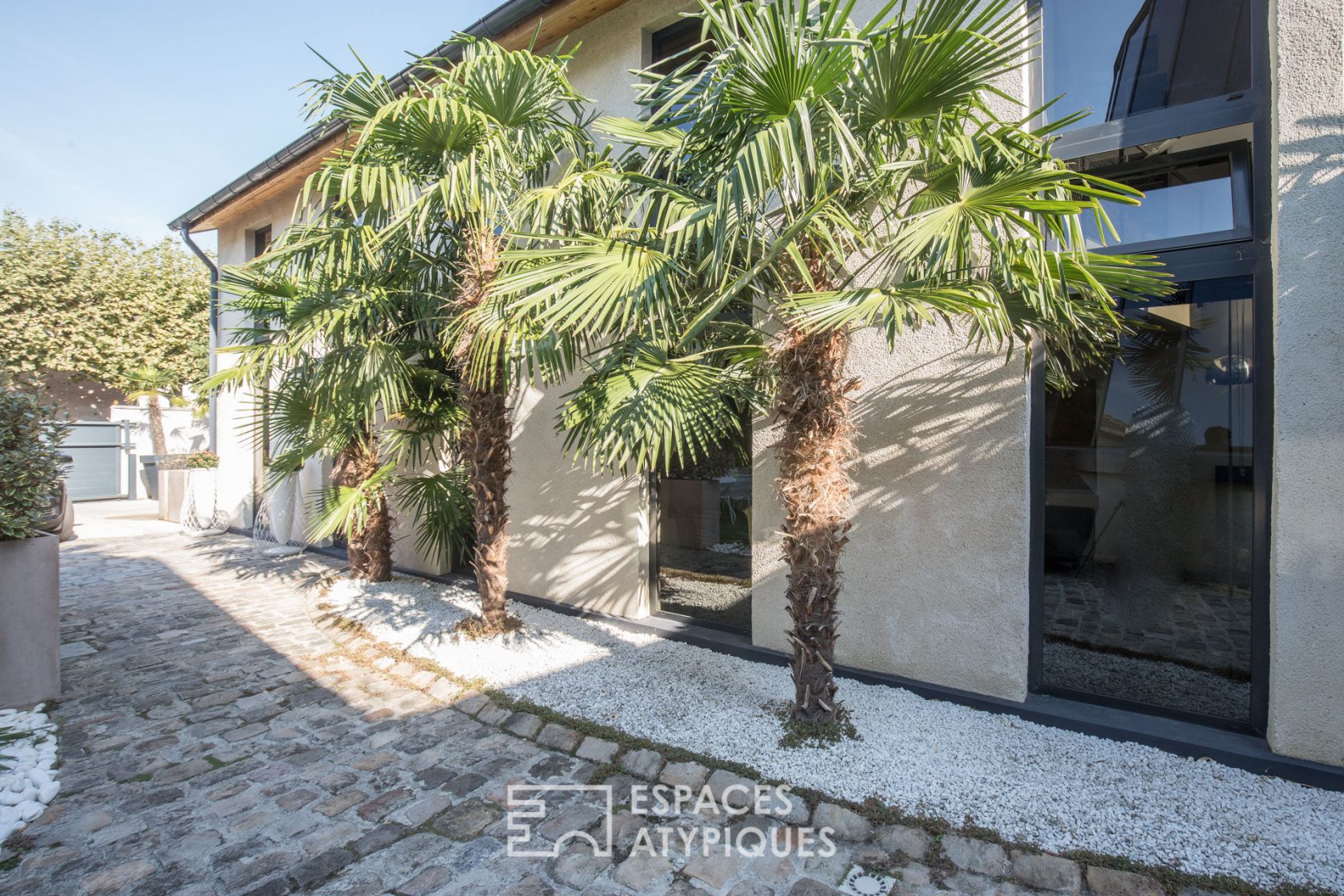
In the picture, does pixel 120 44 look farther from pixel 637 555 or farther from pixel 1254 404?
pixel 1254 404

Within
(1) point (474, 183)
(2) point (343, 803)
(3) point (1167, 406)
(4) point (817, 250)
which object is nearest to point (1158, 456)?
(3) point (1167, 406)

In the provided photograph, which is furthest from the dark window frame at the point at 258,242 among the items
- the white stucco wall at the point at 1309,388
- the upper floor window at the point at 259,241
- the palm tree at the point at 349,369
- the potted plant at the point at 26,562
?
the white stucco wall at the point at 1309,388

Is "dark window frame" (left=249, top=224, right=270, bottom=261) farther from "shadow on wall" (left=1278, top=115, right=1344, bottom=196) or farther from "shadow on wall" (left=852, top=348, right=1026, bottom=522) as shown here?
"shadow on wall" (left=1278, top=115, right=1344, bottom=196)

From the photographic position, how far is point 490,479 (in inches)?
206

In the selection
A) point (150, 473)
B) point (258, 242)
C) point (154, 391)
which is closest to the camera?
point (258, 242)

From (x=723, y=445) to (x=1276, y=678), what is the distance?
331cm

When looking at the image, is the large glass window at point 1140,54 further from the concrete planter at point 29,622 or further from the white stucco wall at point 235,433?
the white stucco wall at point 235,433

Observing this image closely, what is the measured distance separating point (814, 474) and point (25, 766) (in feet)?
14.3

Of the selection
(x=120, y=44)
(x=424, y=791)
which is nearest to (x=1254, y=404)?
(x=424, y=791)

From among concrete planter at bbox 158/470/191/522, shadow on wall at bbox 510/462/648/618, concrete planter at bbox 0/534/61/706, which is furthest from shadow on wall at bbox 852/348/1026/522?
concrete planter at bbox 158/470/191/522

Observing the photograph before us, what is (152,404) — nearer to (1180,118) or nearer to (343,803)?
(343,803)

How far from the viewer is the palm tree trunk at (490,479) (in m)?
5.15

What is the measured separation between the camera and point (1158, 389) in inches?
138

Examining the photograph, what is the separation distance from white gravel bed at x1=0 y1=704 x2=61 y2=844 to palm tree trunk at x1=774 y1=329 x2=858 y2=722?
375 centimetres
